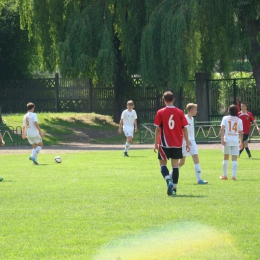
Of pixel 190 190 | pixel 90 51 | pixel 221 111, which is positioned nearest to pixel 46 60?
pixel 90 51

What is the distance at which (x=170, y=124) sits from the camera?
1253 cm

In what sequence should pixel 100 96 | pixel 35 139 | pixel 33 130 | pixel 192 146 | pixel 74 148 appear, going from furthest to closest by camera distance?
pixel 100 96, pixel 74 148, pixel 35 139, pixel 33 130, pixel 192 146

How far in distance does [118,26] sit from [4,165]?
49.3ft

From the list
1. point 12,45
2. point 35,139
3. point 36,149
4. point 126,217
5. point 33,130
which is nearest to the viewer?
point 126,217

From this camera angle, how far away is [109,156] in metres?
25.0

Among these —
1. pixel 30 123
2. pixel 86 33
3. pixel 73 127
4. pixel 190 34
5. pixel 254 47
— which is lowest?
pixel 73 127

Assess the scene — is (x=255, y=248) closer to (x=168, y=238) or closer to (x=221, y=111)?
(x=168, y=238)

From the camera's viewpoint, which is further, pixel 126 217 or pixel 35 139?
pixel 35 139

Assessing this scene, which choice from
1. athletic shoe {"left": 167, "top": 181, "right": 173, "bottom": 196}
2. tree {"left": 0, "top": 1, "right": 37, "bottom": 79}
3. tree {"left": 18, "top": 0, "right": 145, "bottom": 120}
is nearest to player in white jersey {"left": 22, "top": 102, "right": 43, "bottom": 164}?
athletic shoe {"left": 167, "top": 181, "right": 173, "bottom": 196}

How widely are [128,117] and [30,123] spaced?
5.19 metres

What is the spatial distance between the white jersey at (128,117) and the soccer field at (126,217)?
8.01 metres

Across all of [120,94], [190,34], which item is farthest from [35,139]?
[120,94]

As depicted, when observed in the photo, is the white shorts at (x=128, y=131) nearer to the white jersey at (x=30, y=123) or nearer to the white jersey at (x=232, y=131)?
the white jersey at (x=30, y=123)

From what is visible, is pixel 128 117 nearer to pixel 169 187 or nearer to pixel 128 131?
pixel 128 131
